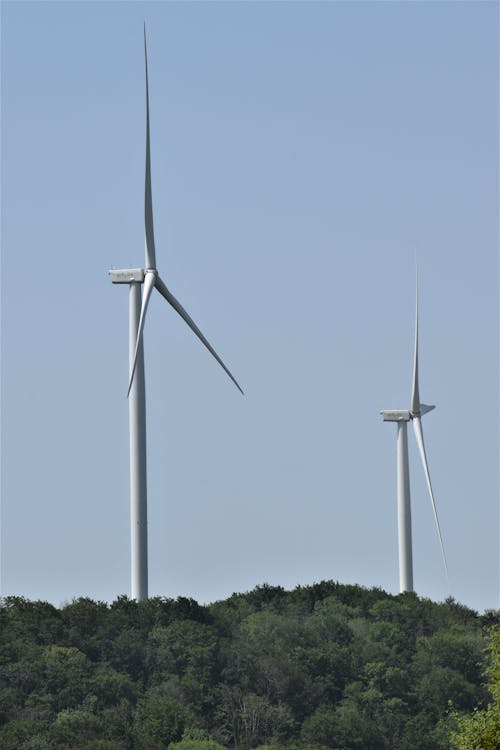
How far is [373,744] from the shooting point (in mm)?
123312

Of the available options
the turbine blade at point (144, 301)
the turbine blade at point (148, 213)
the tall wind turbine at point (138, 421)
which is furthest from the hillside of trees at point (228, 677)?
the turbine blade at point (148, 213)

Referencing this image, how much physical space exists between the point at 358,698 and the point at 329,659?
436 cm

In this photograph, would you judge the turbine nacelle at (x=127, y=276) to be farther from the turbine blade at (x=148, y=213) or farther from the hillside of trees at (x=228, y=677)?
the hillside of trees at (x=228, y=677)

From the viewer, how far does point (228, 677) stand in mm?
125250

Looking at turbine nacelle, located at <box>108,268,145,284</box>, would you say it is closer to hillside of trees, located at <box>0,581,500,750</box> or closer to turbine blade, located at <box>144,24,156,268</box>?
turbine blade, located at <box>144,24,156,268</box>

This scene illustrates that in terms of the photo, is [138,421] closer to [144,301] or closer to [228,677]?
[144,301]

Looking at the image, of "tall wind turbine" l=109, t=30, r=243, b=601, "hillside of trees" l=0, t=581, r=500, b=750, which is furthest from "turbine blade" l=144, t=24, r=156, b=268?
"hillside of trees" l=0, t=581, r=500, b=750

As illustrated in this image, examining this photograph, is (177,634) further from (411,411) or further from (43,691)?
(411,411)

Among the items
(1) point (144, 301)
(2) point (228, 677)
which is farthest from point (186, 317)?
(2) point (228, 677)

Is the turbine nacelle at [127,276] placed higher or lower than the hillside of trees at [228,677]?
higher

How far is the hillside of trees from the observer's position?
114 metres

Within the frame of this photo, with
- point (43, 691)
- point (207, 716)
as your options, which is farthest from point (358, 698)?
point (43, 691)

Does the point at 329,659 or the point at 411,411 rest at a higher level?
the point at 411,411

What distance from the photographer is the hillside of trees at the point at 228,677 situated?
376 ft
